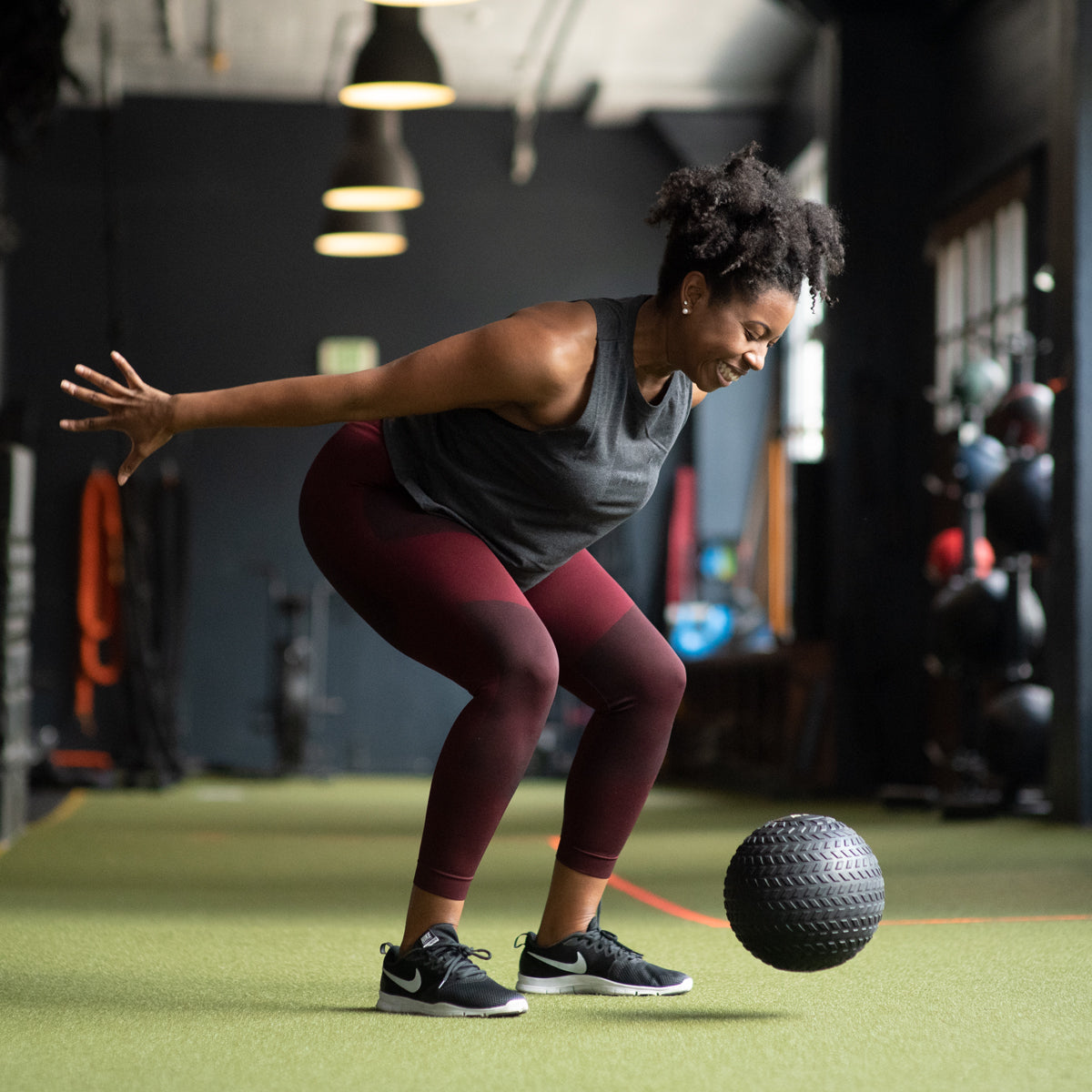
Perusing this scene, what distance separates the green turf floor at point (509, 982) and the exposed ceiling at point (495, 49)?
21.6 ft

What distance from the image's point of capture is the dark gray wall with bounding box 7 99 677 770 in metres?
11.3

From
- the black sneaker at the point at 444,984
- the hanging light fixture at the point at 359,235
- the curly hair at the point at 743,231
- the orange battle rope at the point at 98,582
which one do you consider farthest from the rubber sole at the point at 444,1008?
the orange battle rope at the point at 98,582

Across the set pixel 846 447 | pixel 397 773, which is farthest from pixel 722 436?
pixel 846 447

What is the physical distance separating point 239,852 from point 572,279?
765 cm

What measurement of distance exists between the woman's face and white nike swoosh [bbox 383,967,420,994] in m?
0.89

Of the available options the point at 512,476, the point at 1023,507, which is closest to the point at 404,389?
the point at 512,476

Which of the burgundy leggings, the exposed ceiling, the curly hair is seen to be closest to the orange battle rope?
the exposed ceiling

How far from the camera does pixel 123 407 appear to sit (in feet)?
6.69

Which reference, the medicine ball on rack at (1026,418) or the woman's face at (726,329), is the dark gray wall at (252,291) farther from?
the woman's face at (726,329)

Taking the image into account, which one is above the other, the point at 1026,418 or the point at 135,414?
the point at 1026,418

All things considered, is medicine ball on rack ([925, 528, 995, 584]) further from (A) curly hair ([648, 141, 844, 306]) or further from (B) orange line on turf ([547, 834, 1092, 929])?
(A) curly hair ([648, 141, 844, 306])

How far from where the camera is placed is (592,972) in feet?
7.49

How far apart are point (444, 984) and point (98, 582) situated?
352 inches

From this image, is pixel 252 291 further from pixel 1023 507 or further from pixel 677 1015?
pixel 677 1015
